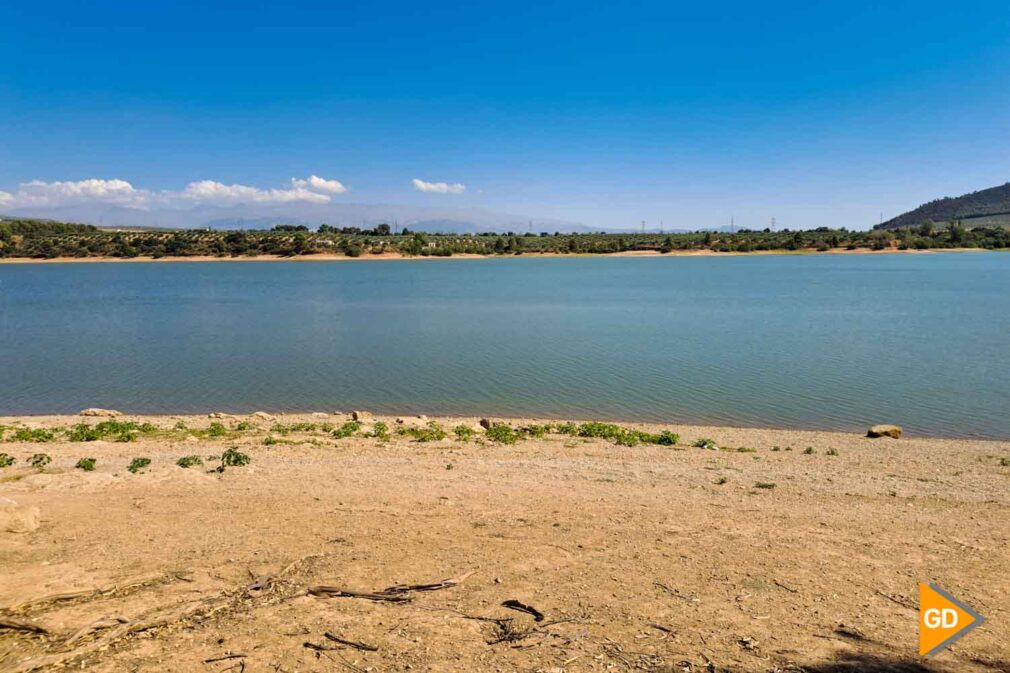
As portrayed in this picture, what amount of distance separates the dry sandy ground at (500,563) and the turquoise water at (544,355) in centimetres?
660

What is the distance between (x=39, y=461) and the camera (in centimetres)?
977

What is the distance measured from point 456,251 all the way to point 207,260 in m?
42.6

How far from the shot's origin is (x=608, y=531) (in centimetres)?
739

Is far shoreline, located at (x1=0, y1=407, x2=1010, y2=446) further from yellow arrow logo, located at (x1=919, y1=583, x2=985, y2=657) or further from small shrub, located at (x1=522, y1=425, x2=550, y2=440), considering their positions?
yellow arrow logo, located at (x1=919, y1=583, x2=985, y2=657)

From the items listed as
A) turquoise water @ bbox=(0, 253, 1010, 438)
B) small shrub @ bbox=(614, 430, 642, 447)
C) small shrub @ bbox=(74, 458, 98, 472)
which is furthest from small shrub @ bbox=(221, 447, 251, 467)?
turquoise water @ bbox=(0, 253, 1010, 438)

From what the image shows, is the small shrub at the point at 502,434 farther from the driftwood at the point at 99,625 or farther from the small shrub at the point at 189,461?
the driftwood at the point at 99,625

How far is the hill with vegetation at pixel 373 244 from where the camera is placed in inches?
4392

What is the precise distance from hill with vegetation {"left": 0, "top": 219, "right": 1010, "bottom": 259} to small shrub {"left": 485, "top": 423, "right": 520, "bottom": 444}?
106 meters

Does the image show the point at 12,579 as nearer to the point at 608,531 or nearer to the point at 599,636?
the point at 599,636

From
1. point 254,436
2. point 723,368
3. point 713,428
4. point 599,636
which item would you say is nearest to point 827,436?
point 713,428

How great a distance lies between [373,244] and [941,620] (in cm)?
12232

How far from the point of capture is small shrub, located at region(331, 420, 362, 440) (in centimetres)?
1250

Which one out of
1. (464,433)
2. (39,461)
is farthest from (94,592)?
(464,433)

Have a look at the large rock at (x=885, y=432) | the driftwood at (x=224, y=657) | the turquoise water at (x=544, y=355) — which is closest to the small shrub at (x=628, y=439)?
the turquoise water at (x=544, y=355)
